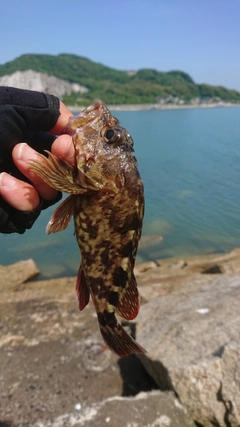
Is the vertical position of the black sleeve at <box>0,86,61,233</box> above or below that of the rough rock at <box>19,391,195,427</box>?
above

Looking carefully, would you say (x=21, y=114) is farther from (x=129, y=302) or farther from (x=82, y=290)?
(x=129, y=302)

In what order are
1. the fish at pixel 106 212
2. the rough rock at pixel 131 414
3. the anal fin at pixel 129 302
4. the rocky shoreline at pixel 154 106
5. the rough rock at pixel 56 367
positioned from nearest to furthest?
1. the fish at pixel 106 212
2. the anal fin at pixel 129 302
3. the rough rock at pixel 131 414
4. the rough rock at pixel 56 367
5. the rocky shoreline at pixel 154 106

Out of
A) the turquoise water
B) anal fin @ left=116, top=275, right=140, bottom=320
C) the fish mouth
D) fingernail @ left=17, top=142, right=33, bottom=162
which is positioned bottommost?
the turquoise water

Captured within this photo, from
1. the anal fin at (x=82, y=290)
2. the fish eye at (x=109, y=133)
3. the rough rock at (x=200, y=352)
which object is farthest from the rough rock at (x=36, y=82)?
the anal fin at (x=82, y=290)

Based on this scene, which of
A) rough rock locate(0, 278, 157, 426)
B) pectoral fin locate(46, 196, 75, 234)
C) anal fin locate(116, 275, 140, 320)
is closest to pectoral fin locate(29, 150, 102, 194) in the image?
pectoral fin locate(46, 196, 75, 234)

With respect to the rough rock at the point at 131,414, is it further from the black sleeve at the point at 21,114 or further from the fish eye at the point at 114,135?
the fish eye at the point at 114,135

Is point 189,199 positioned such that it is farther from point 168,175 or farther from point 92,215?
point 92,215

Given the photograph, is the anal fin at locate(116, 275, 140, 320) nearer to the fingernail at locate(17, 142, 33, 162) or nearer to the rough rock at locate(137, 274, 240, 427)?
the fingernail at locate(17, 142, 33, 162)

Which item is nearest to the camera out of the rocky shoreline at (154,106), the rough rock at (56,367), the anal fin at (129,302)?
the anal fin at (129,302)
